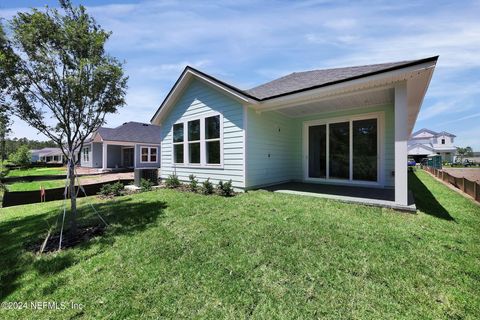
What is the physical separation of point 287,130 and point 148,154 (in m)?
17.3

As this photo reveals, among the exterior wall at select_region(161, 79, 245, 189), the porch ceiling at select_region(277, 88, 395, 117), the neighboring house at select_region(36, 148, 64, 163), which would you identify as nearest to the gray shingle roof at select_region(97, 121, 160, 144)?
the exterior wall at select_region(161, 79, 245, 189)

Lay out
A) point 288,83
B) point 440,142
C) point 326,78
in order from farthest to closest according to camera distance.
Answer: point 440,142 → point 288,83 → point 326,78

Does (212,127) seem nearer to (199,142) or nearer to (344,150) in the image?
(199,142)

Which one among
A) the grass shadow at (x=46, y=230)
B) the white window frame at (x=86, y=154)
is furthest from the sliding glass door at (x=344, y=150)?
the white window frame at (x=86, y=154)

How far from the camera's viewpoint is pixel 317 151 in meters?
8.80

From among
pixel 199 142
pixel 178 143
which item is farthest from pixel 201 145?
pixel 178 143

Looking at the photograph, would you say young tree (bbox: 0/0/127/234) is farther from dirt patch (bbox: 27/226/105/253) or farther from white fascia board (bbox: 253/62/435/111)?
white fascia board (bbox: 253/62/435/111)

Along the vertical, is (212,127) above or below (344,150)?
above

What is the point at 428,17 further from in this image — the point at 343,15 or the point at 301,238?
the point at 301,238

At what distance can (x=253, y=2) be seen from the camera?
6.34 metres

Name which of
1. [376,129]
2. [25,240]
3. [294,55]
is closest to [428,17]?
[376,129]

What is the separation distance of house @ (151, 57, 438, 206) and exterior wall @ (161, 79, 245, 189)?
0.04m

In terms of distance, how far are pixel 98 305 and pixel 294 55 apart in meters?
9.23

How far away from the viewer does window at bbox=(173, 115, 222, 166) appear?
26.5 ft
